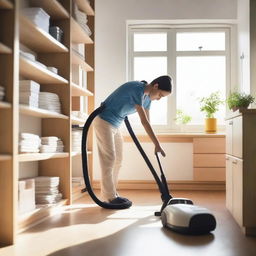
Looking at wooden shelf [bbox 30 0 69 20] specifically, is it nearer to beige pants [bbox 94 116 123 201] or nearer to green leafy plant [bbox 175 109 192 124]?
beige pants [bbox 94 116 123 201]

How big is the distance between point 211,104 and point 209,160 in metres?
0.75

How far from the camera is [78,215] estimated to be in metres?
3.45

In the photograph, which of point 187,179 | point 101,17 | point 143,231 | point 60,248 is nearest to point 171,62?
point 101,17

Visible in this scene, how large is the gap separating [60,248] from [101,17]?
3.75 metres

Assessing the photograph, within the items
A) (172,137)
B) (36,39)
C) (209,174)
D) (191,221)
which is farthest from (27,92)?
(209,174)

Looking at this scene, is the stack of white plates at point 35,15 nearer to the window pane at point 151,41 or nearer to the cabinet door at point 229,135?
the cabinet door at point 229,135

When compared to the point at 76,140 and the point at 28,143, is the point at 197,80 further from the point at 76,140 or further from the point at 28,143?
the point at 28,143

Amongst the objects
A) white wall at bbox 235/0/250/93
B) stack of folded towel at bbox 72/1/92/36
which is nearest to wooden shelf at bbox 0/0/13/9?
stack of folded towel at bbox 72/1/92/36

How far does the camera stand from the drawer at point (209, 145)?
505 centimetres

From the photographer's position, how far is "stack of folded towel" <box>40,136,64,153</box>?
11.2 feet

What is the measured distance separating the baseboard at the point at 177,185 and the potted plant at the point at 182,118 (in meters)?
0.80

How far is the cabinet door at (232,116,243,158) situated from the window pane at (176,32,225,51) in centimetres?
279

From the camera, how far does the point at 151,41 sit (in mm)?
5691

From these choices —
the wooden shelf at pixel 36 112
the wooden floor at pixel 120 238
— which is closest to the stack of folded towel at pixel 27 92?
the wooden shelf at pixel 36 112
